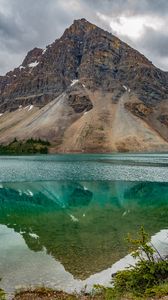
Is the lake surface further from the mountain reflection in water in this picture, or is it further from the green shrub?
the green shrub

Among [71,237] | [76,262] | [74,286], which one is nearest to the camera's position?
[74,286]

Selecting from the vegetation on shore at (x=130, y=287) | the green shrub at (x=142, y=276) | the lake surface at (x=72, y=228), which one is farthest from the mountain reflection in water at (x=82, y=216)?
the green shrub at (x=142, y=276)

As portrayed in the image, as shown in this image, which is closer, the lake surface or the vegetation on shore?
the vegetation on shore

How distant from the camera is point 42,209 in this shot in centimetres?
4884

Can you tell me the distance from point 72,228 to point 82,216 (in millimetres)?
7071

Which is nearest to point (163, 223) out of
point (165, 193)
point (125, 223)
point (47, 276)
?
point (125, 223)

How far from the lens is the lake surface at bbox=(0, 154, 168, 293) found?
23531 millimetres

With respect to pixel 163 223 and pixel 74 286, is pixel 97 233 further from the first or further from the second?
pixel 74 286

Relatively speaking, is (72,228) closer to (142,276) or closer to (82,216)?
(82,216)

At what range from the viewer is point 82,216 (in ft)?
144

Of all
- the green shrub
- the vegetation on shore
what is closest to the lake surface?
the vegetation on shore

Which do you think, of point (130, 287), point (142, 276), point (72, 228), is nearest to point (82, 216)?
point (72, 228)

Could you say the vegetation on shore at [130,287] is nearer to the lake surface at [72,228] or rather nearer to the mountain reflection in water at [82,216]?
the lake surface at [72,228]

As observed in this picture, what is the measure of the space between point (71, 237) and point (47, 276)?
10455 millimetres
